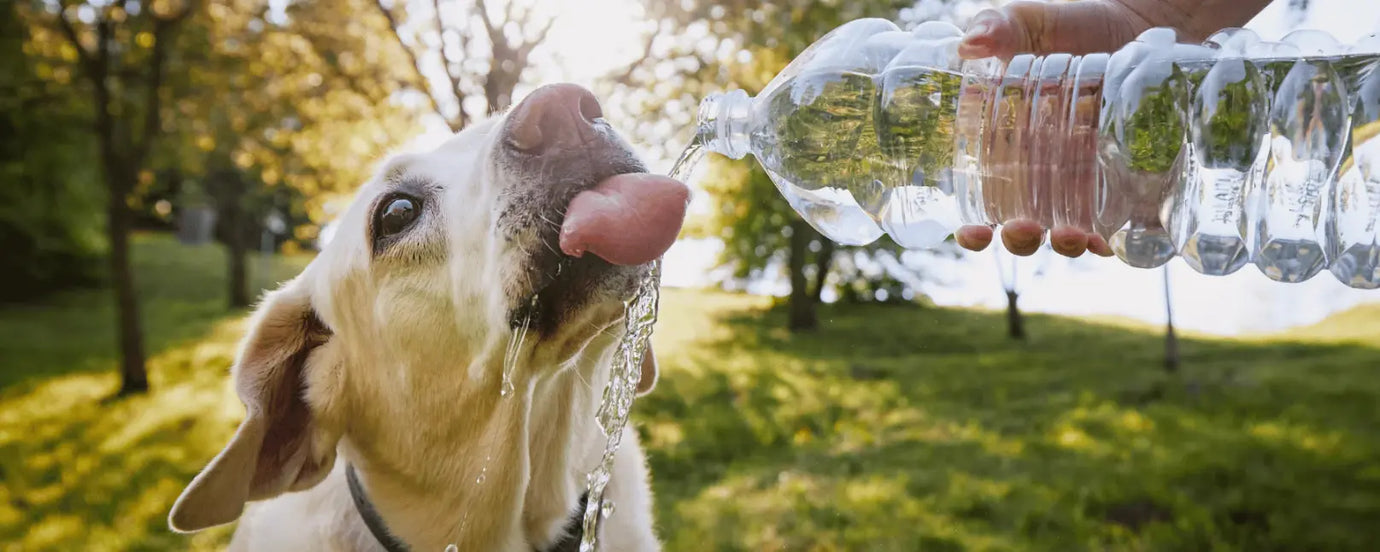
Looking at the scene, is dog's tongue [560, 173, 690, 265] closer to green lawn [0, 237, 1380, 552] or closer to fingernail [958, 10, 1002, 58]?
fingernail [958, 10, 1002, 58]

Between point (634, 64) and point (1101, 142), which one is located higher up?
point (634, 64)

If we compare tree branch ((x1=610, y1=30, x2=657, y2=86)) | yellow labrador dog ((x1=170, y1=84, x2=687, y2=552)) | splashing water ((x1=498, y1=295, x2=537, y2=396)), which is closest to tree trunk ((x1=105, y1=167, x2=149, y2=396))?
tree branch ((x1=610, y1=30, x2=657, y2=86))

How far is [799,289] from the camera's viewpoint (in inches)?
546

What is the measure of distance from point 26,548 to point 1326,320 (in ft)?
39.1

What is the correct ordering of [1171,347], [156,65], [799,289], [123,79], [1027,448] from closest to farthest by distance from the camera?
1. [1027,448]
2. [1171,347]
3. [156,65]
4. [123,79]
5. [799,289]

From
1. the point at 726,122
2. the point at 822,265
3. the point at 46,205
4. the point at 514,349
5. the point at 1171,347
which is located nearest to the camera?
the point at 514,349

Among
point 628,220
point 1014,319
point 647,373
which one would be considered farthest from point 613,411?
point 1014,319

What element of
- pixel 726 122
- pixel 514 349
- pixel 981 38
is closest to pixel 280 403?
pixel 514 349

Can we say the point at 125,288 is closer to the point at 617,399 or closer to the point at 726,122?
the point at 617,399

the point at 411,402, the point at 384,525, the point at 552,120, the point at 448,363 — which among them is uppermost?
the point at 552,120

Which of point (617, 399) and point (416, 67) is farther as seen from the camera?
point (416, 67)

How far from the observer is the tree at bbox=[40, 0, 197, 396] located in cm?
918

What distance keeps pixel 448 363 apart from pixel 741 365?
8.47m

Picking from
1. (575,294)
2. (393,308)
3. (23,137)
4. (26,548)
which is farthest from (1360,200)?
(23,137)
